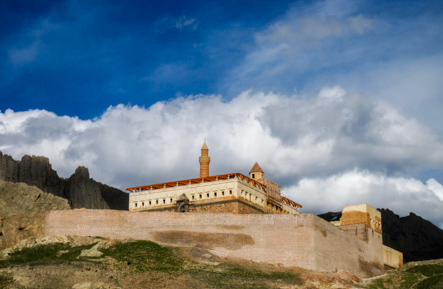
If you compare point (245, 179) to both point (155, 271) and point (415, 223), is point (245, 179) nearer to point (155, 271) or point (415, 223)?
point (155, 271)

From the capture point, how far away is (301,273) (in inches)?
3017

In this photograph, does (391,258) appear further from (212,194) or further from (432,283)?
(212,194)

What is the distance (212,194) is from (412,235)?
55818 millimetres

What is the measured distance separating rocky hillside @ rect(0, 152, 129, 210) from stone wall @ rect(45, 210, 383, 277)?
34983 mm

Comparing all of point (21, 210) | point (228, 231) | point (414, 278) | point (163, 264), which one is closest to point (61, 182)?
point (21, 210)

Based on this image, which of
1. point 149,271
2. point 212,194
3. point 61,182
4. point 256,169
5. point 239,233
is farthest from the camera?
point 61,182

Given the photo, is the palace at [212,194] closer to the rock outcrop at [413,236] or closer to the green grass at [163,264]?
the green grass at [163,264]

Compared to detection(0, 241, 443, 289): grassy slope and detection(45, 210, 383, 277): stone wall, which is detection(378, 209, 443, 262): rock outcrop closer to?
detection(0, 241, 443, 289): grassy slope

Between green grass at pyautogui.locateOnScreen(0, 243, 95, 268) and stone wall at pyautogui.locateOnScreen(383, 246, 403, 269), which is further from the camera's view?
stone wall at pyautogui.locateOnScreen(383, 246, 403, 269)

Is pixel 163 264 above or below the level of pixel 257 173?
below

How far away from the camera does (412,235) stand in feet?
450

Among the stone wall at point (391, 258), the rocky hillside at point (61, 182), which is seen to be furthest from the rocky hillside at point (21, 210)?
the stone wall at point (391, 258)

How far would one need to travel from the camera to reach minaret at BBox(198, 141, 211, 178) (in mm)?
102819

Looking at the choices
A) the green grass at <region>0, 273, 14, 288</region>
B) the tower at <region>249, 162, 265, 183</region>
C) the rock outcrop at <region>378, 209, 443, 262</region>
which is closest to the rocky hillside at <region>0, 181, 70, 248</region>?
the green grass at <region>0, 273, 14, 288</region>
